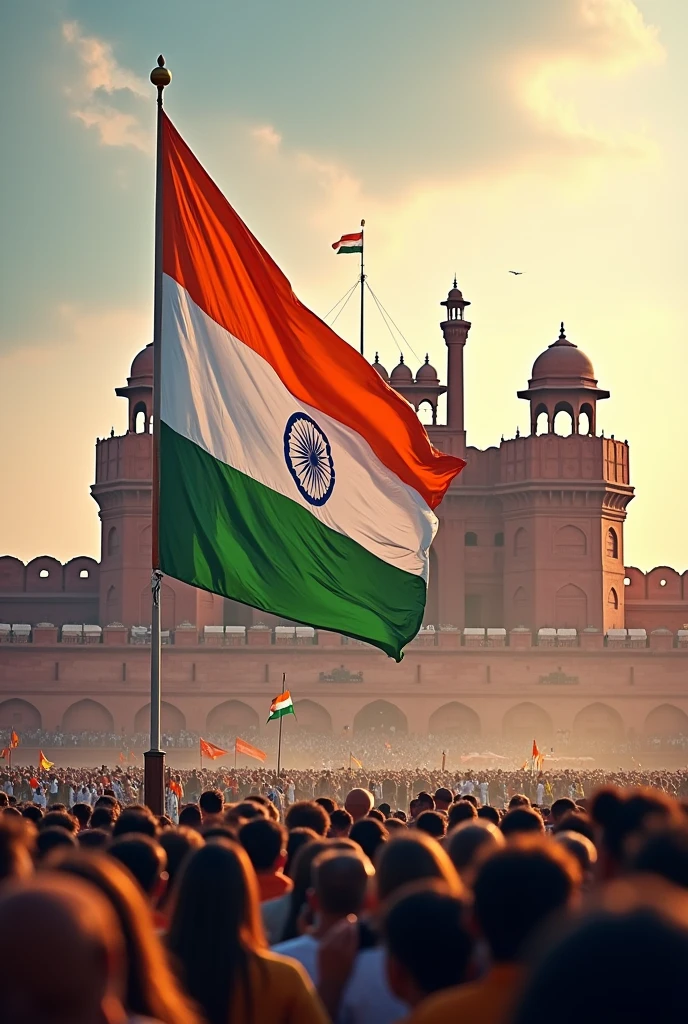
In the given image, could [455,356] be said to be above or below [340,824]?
above

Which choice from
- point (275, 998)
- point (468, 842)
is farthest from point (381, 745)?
point (275, 998)

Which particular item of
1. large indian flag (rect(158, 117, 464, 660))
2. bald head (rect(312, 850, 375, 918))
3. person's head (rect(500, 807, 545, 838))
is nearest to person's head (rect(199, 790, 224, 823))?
large indian flag (rect(158, 117, 464, 660))

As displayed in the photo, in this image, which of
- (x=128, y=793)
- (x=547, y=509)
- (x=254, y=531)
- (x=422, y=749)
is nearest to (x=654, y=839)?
(x=254, y=531)

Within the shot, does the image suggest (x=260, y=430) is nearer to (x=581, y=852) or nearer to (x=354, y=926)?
(x=581, y=852)

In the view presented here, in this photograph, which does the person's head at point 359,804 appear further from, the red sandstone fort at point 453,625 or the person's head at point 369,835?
the red sandstone fort at point 453,625

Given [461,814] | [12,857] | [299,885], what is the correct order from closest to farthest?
[12,857] → [299,885] → [461,814]
